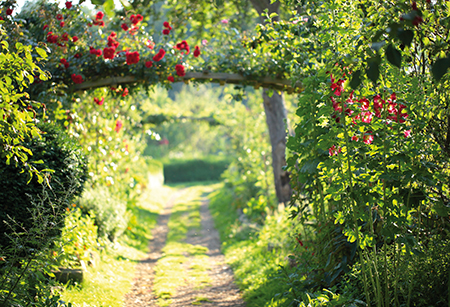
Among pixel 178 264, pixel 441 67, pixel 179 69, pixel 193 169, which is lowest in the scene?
pixel 178 264

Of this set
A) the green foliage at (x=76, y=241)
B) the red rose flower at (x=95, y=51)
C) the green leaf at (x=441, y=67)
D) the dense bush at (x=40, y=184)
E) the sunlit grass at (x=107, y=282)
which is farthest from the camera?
the red rose flower at (x=95, y=51)

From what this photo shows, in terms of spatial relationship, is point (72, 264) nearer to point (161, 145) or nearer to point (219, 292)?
point (219, 292)

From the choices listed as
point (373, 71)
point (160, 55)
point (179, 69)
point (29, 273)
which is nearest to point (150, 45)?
point (160, 55)

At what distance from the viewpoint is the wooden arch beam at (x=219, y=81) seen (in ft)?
16.0

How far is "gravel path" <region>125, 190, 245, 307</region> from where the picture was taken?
4164mm

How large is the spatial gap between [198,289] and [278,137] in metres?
3.55

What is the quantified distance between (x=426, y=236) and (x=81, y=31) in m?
4.67

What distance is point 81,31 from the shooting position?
15.9 feet

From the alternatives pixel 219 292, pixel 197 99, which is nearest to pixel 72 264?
pixel 219 292

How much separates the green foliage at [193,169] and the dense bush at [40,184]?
18.1 m

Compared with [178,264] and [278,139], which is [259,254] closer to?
[178,264]

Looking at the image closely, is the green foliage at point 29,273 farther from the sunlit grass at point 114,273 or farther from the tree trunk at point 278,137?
the tree trunk at point 278,137

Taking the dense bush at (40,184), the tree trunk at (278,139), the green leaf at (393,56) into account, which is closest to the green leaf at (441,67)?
the green leaf at (393,56)

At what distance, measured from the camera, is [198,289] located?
4.63m
